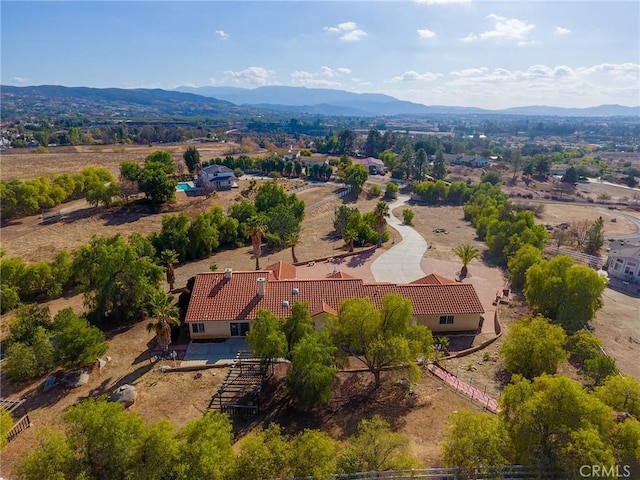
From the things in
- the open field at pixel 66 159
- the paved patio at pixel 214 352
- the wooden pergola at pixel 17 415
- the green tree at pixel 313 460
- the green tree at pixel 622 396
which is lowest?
the paved patio at pixel 214 352

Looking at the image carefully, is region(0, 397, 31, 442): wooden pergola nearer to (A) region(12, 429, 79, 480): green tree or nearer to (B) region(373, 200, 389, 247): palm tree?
(A) region(12, 429, 79, 480): green tree

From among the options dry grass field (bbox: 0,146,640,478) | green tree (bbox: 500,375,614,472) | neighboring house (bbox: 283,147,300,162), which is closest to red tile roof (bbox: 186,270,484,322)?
dry grass field (bbox: 0,146,640,478)

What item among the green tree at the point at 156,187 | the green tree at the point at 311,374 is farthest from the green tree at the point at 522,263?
the green tree at the point at 156,187

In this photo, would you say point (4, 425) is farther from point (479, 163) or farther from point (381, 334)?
point (479, 163)

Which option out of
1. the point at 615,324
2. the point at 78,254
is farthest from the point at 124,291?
the point at 615,324

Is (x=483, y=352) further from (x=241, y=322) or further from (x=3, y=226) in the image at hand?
(x=3, y=226)

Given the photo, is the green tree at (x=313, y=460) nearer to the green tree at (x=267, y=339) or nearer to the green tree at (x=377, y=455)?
the green tree at (x=377, y=455)
